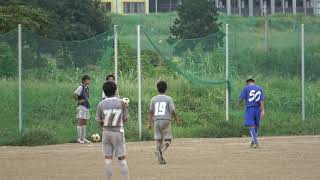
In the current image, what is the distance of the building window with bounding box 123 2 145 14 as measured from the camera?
290 feet

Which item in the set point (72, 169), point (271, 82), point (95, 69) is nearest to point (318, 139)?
point (271, 82)

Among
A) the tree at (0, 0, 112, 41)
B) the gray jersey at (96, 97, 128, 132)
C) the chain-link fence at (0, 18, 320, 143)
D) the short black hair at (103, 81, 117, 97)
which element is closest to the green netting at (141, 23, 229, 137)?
the chain-link fence at (0, 18, 320, 143)

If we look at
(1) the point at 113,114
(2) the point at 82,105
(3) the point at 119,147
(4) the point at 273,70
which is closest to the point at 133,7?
(4) the point at 273,70

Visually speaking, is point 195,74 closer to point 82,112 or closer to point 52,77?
point 52,77

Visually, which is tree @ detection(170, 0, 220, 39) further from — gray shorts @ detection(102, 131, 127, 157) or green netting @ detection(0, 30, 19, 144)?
gray shorts @ detection(102, 131, 127, 157)

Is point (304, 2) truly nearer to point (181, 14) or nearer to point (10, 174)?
point (181, 14)

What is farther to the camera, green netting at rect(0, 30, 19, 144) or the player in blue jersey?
green netting at rect(0, 30, 19, 144)

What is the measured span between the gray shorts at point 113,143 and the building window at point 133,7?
245 feet

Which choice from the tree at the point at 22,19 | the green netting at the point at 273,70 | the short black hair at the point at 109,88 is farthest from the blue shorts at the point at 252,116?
the tree at the point at 22,19

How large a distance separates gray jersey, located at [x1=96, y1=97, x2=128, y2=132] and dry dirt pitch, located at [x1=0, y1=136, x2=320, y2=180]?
129cm

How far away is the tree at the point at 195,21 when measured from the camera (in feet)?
174

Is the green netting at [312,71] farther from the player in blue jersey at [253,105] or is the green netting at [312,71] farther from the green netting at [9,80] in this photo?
the green netting at [9,80]

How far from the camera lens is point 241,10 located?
89250 mm

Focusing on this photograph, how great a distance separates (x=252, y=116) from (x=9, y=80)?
660 cm
